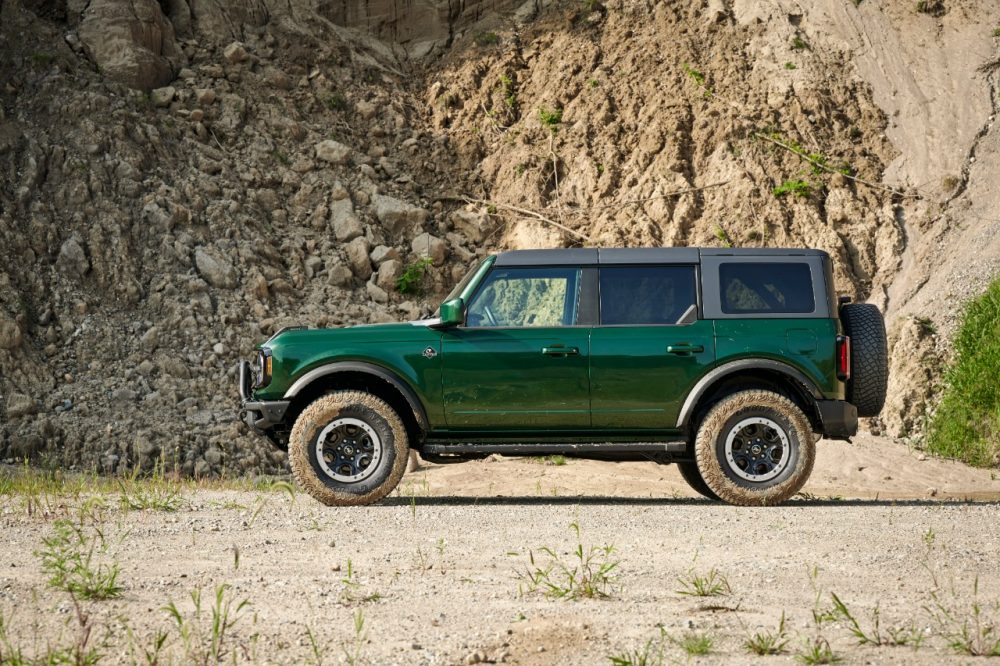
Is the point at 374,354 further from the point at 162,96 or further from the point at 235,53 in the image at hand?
the point at 235,53

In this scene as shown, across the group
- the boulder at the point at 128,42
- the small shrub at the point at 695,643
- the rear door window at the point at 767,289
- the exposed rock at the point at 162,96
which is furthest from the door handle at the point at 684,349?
the boulder at the point at 128,42

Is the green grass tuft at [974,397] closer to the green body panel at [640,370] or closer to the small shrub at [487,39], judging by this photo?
the green body panel at [640,370]

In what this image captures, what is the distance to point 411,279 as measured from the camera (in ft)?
69.9

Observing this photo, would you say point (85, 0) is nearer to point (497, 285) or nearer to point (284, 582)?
point (497, 285)

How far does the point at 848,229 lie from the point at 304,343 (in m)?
14.9

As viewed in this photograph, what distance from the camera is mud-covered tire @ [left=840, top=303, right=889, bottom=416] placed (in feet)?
31.5

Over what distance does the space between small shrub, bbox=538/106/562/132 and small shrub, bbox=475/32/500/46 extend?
108 inches

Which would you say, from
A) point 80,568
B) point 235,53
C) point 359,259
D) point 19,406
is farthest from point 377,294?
point 80,568

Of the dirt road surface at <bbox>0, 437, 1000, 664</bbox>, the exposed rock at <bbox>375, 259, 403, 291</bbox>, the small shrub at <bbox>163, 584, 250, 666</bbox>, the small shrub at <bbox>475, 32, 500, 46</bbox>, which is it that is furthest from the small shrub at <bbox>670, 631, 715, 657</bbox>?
the small shrub at <bbox>475, 32, 500, 46</bbox>

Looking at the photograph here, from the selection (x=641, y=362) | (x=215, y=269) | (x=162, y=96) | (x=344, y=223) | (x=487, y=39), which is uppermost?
(x=487, y=39)

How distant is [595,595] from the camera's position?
5.70m

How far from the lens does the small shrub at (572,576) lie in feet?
18.7

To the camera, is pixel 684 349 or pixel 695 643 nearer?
pixel 695 643

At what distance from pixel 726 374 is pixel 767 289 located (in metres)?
0.82
